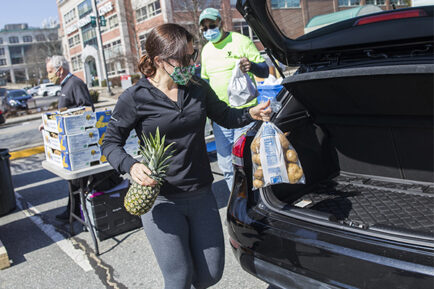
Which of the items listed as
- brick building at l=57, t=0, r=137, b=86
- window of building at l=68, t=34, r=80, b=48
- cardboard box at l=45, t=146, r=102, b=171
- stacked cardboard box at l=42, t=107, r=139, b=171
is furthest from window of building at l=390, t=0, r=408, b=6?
window of building at l=68, t=34, r=80, b=48

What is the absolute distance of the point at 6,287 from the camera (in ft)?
11.7

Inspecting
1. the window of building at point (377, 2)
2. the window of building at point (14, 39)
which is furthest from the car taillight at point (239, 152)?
the window of building at point (14, 39)

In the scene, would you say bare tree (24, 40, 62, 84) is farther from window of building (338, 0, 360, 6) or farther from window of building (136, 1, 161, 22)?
window of building (338, 0, 360, 6)

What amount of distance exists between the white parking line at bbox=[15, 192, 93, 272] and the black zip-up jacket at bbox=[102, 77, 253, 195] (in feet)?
6.42

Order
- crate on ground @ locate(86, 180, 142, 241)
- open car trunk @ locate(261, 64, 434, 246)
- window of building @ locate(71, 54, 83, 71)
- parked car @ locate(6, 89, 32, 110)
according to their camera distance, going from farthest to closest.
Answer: window of building @ locate(71, 54, 83, 71) → parked car @ locate(6, 89, 32, 110) → crate on ground @ locate(86, 180, 142, 241) → open car trunk @ locate(261, 64, 434, 246)

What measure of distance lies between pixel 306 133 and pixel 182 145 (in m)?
1.38

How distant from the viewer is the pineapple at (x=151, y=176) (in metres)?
2.09

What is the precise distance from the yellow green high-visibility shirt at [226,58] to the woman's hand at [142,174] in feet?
7.02

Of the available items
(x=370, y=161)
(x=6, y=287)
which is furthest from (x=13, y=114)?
(x=370, y=161)

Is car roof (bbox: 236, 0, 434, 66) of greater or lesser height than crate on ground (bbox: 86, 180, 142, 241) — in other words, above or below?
above

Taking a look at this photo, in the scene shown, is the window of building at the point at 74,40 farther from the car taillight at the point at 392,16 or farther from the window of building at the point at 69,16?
the car taillight at the point at 392,16

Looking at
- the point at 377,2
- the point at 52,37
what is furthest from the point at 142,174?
the point at 52,37

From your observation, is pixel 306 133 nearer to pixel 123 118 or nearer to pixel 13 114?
pixel 123 118

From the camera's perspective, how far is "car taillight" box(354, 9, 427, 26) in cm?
236
